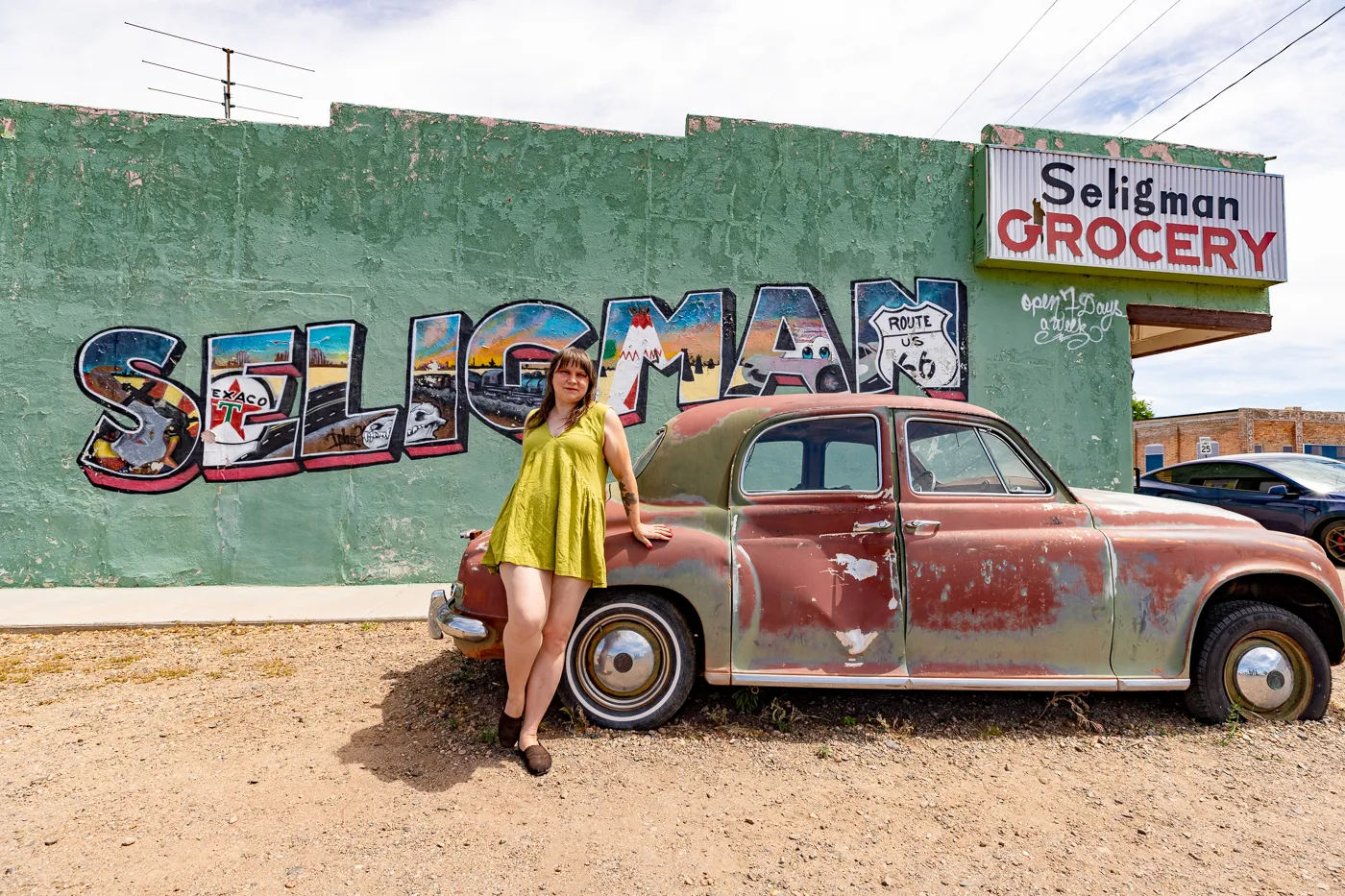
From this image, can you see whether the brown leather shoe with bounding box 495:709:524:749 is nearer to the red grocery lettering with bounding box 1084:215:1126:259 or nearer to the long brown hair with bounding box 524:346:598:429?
the long brown hair with bounding box 524:346:598:429

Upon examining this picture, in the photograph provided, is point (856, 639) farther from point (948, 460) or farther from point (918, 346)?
point (918, 346)

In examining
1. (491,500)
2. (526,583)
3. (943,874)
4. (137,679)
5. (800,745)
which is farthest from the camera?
(491,500)

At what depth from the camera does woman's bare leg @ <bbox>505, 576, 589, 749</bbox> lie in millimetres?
3326

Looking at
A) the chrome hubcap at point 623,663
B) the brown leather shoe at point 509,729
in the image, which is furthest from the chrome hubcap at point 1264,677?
the brown leather shoe at point 509,729

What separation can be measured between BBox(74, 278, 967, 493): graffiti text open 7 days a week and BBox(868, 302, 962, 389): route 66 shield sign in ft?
0.05

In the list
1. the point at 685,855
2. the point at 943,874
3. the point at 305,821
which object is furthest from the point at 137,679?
the point at 943,874

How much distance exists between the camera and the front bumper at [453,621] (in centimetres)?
350

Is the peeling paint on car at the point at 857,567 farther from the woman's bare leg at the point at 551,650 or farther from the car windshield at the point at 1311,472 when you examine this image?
the car windshield at the point at 1311,472

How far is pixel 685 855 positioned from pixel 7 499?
24.6ft

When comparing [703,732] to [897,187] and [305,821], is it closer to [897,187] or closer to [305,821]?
[305,821]

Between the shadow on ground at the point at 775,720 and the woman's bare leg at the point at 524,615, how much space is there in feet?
1.46

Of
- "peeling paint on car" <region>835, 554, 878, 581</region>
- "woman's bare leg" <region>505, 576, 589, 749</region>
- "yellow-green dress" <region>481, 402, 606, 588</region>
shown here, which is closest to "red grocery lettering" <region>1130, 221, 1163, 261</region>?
"peeling paint on car" <region>835, 554, 878, 581</region>

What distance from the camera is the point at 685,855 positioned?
8.77ft

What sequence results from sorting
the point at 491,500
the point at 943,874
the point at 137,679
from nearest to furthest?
the point at 943,874 → the point at 137,679 → the point at 491,500
